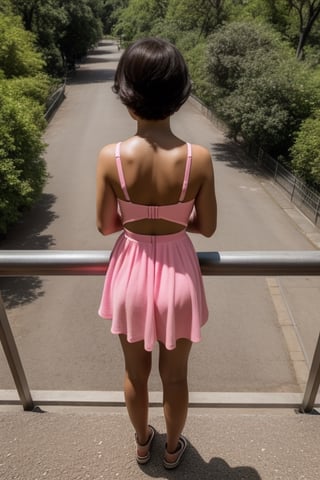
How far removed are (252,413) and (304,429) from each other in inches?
11.3

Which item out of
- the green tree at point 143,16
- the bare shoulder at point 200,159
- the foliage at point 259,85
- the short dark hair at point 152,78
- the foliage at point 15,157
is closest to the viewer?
the short dark hair at point 152,78

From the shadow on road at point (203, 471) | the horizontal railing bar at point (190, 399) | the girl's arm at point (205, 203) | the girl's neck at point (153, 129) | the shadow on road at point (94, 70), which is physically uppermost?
the girl's neck at point (153, 129)

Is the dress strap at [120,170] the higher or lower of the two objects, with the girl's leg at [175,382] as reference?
higher

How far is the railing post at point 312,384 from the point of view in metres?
2.16

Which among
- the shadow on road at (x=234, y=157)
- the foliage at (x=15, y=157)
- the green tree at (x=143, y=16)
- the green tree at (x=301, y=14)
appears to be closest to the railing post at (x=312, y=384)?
the foliage at (x=15, y=157)

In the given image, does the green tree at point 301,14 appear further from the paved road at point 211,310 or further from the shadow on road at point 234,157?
the paved road at point 211,310

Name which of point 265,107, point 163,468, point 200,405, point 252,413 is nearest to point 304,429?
point 252,413

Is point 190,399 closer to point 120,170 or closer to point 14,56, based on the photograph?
point 120,170

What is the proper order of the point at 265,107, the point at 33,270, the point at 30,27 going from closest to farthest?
the point at 33,270 → the point at 265,107 → the point at 30,27

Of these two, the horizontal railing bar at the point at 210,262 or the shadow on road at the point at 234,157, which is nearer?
the horizontal railing bar at the point at 210,262

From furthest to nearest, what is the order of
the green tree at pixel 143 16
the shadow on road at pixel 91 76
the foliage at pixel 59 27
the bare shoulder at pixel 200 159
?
the green tree at pixel 143 16 < the shadow on road at pixel 91 76 < the foliage at pixel 59 27 < the bare shoulder at pixel 200 159

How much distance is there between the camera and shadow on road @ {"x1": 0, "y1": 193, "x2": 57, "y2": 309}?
33.9 ft

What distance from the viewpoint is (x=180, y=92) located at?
4.76ft

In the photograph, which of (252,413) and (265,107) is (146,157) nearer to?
(252,413)
